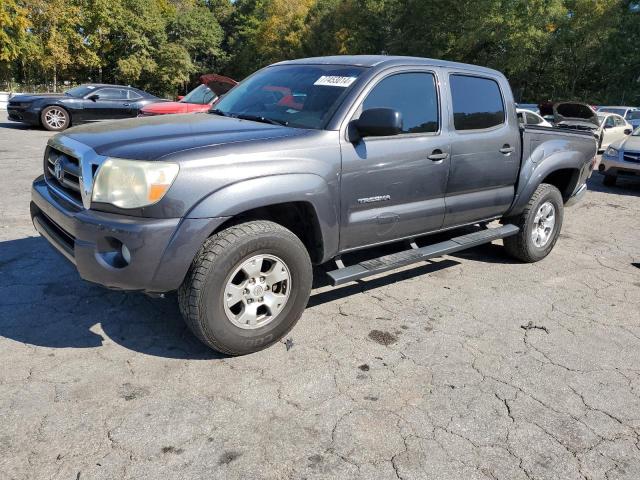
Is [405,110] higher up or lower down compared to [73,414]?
higher up

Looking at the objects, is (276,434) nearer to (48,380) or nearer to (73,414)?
(73,414)

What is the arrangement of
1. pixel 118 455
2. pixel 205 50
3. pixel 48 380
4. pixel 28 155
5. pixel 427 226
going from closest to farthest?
pixel 118 455 → pixel 48 380 → pixel 427 226 → pixel 28 155 → pixel 205 50

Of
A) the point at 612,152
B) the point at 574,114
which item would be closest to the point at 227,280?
the point at 612,152

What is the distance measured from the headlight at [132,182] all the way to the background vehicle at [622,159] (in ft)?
31.9

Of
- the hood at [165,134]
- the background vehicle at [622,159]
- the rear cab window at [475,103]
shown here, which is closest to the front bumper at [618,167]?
the background vehicle at [622,159]

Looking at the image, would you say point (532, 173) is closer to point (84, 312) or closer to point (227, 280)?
point (227, 280)

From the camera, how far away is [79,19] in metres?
35.7

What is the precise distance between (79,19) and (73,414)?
3958 centimetres

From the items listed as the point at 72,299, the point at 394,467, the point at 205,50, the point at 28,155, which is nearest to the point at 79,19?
the point at 205,50

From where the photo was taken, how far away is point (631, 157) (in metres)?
9.92

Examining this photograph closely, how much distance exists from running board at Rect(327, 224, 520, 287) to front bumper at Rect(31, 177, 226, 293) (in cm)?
101

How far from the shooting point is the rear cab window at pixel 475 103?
14.1 ft

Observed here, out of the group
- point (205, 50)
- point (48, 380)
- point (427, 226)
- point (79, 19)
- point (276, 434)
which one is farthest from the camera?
point (205, 50)

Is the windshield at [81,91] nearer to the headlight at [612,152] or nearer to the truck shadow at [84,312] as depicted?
the truck shadow at [84,312]
